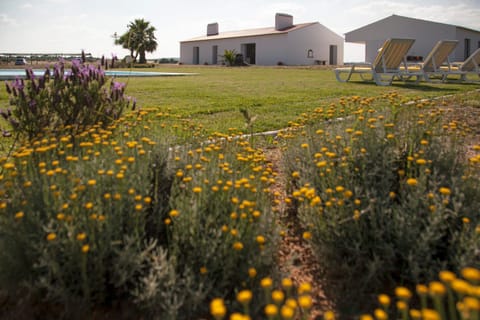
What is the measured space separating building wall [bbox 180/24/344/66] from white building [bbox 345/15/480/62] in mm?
6741

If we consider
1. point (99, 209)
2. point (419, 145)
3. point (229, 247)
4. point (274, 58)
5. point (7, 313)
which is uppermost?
point (274, 58)

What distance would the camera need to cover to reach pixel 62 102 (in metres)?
3.35

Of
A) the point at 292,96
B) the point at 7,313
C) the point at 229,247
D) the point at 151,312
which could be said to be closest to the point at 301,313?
the point at 229,247

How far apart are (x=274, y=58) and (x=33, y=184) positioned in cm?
4141

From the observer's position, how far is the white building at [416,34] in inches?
1256

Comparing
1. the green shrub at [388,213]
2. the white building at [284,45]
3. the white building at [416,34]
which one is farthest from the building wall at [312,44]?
the green shrub at [388,213]

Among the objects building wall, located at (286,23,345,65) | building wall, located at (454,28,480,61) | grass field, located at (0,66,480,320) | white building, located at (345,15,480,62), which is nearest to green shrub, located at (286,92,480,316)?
grass field, located at (0,66,480,320)

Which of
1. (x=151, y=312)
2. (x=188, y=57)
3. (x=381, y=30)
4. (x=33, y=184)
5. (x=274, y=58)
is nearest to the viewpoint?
(x=151, y=312)

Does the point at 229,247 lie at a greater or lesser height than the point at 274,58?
lesser

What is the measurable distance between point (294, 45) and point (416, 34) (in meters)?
12.3

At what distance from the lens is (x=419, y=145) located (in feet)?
9.04

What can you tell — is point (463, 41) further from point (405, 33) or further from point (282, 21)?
point (282, 21)

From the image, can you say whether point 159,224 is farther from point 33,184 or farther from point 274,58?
point 274,58

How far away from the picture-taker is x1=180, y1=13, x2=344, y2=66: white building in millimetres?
41188
